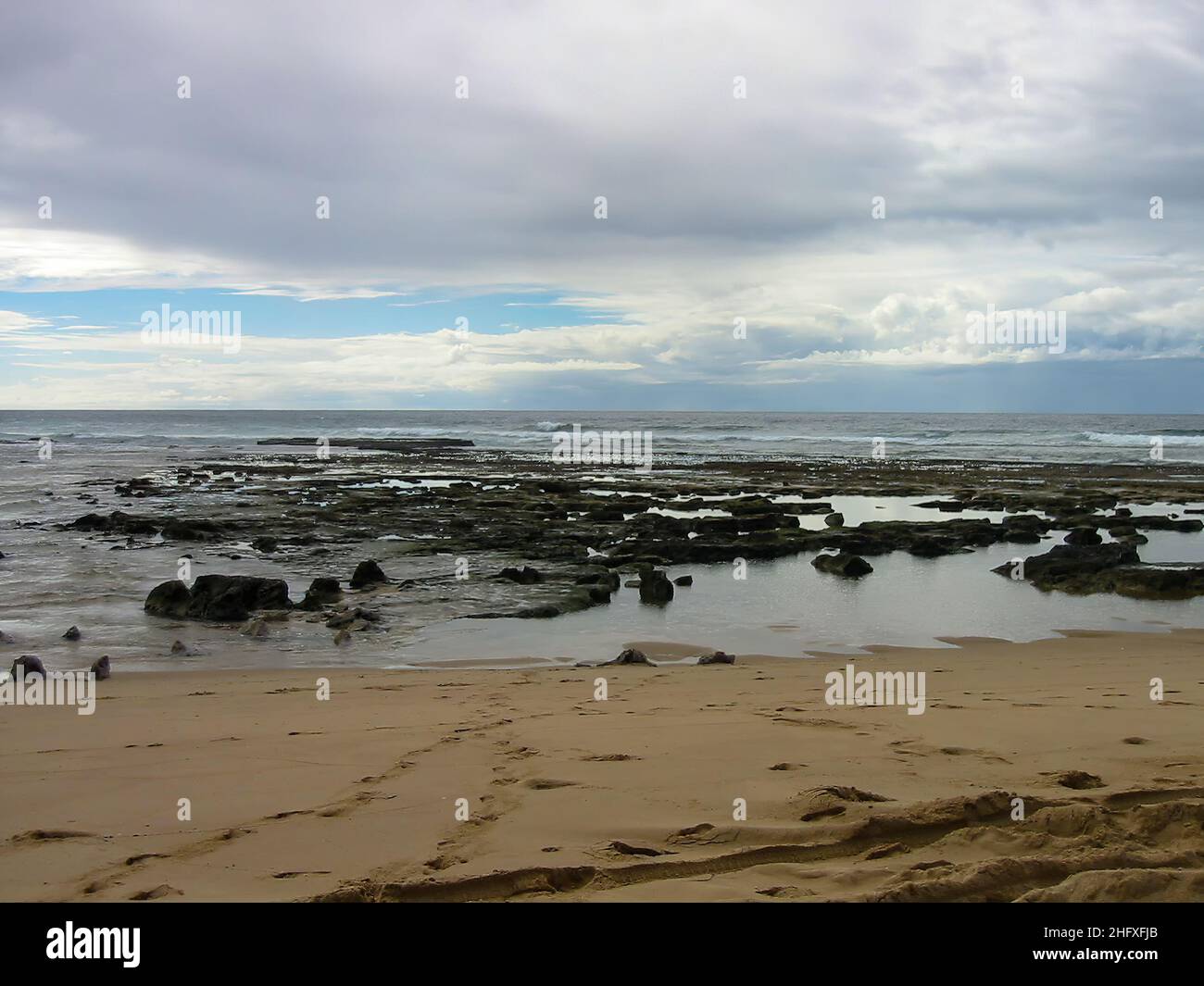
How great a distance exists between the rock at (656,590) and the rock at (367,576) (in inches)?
178

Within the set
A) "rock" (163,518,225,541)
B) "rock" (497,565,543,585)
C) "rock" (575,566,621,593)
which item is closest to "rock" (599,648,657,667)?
"rock" (575,566,621,593)

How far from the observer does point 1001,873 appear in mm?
3932

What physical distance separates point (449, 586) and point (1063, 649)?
30.2ft

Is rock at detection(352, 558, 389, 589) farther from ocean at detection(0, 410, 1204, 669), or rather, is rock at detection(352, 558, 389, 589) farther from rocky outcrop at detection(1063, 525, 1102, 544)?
rocky outcrop at detection(1063, 525, 1102, 544)

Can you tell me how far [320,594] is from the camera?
13.8m

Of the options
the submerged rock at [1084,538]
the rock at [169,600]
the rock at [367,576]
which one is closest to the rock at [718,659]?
the rock at [367,576]

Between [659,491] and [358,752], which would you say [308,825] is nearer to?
[358,752]

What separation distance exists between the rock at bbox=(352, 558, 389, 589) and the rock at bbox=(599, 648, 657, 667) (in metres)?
6.45

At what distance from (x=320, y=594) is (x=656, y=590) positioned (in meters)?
5.08

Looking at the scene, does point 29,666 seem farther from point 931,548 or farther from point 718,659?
point 931,548

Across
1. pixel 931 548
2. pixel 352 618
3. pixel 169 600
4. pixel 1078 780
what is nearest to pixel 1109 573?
pixel 931 548

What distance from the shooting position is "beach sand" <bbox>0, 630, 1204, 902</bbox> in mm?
4055

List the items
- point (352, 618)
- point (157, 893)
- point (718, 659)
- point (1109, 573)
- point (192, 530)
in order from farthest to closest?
1. point (192, 530)
2. point (1109, 573)
3. point (352, 618)
4. point (718, 659)
5. point (157, 893)
